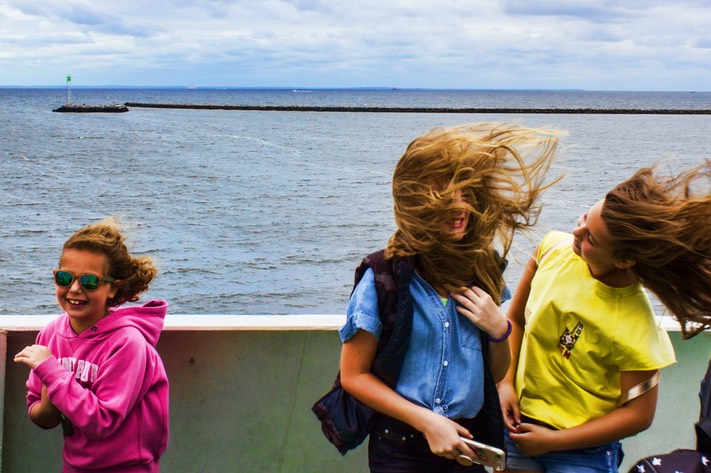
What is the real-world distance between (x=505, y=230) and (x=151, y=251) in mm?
29009

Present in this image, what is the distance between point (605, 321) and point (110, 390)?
141 cm

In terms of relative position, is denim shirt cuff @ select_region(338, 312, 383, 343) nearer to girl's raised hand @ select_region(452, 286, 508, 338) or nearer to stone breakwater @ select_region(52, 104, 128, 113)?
girl's raised hand @ select_region(452, 286, 508, 338)

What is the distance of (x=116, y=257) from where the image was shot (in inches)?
103

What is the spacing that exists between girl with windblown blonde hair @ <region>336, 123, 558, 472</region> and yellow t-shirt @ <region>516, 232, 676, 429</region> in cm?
28

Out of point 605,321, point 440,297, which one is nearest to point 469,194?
point 440,297

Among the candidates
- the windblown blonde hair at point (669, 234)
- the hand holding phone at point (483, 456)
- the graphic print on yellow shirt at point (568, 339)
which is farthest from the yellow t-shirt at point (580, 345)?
the hand holding phone at point (483, 456)

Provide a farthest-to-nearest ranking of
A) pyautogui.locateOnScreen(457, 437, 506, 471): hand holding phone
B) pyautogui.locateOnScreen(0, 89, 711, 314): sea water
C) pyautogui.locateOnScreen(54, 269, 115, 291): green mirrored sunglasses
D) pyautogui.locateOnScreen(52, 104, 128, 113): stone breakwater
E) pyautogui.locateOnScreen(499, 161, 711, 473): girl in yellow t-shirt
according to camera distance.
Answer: pyautogui.locateOnScreen(52, 104, 128, 113): stone breakwater → pyautogui.locateOnScreen(0, 89, 711, 314): sea water → pyautogui.locateOnScreen(54, 269, 115, 291): green mirrored sunglasses → pyautogui.locateOnScreen(499, 161, 711, 473): girl in yellow t-shirt → pyautogui.locateOnScreen(457, 437, 506, 471): hand holding phone

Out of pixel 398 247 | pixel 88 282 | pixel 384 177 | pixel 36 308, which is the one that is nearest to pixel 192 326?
pixel 88 282

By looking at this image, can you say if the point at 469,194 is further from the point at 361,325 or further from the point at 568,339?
the point at 568,339

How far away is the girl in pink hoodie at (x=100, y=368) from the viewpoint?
2.40 metres

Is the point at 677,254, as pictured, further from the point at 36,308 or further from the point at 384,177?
the point at 384,177

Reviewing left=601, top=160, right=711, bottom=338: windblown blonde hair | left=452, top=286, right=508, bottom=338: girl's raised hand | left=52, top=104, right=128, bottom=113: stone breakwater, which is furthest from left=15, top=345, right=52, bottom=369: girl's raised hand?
left=52, top=104, right=128, bottom=113: stone breakwater

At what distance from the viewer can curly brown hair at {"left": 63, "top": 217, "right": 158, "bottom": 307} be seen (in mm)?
2572


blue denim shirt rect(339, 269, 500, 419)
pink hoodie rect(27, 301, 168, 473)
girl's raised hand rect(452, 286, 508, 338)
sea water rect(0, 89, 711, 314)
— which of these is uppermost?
girl's raised hand rect(452, 286, 508, 338)
